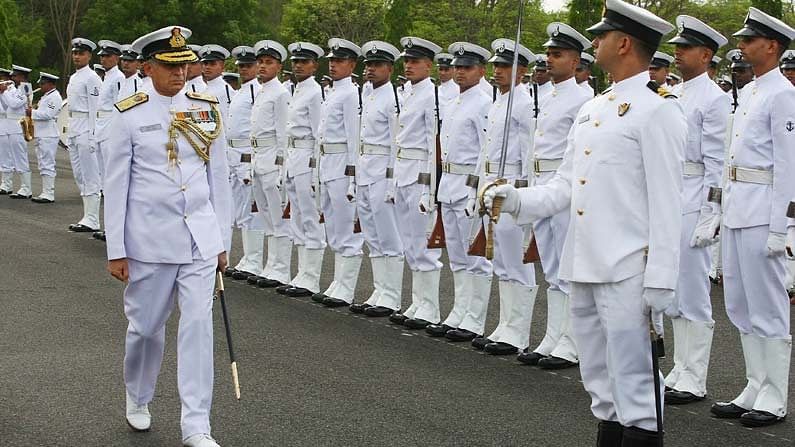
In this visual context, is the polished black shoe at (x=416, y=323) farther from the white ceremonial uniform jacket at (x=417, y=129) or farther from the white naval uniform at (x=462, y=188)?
the white ceremonial uniform jacket at (x=417, y=129)

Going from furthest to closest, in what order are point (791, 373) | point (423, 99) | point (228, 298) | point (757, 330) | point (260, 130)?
point (260, 130)
point (228, 298)
point (423, 99)
point (791, 373)
point (757, 330)

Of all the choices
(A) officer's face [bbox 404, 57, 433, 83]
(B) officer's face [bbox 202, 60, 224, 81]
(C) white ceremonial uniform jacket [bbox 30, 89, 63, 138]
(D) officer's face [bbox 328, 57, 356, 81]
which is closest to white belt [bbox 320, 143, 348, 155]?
(D) officer's face [bbox 328, 57, 356, 81]

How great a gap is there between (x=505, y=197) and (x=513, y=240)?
166 inches

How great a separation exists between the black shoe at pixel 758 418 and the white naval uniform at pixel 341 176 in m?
5.10

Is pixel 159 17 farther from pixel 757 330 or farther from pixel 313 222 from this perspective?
pixel 757 330

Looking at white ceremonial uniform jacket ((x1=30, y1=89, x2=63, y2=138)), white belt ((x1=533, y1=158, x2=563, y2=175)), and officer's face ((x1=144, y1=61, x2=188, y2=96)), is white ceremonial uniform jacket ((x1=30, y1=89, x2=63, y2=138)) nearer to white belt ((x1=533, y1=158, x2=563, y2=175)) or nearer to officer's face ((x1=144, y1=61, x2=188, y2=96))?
A: white belt ((x1=533, y1=158, x2=563, y2=175))

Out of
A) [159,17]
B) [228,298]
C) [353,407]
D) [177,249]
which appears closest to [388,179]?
[228,298]

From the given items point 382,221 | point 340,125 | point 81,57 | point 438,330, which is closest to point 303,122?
point 340,125

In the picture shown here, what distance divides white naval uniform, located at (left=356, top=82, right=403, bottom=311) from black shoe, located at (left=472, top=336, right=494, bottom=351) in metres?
1.65

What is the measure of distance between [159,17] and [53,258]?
43.1 metres

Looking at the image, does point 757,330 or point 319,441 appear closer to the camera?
point 319,441

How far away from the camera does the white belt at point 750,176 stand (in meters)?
7.36

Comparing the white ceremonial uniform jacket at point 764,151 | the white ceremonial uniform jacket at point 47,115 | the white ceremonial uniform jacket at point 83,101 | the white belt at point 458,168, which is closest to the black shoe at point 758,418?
the white ceremonial uniform jacket at point 764,151

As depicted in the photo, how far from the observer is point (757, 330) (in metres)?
7.40
